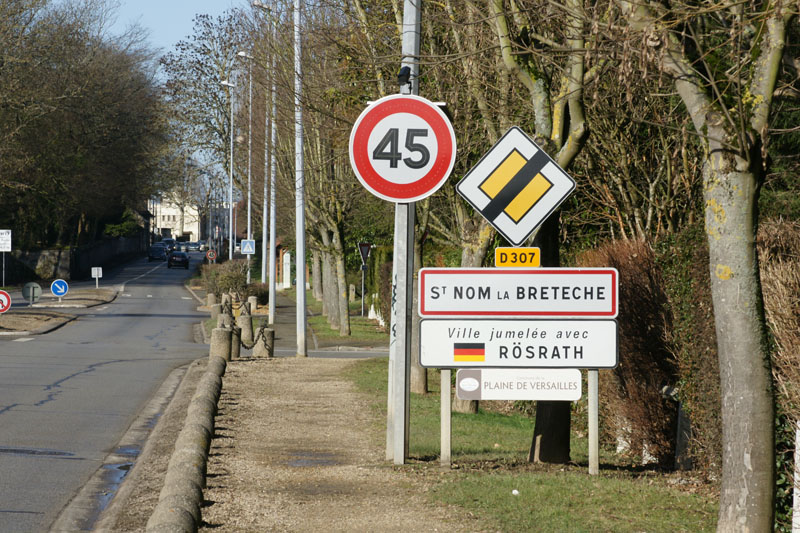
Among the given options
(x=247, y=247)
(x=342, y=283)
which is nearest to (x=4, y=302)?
(x=342, y=283)

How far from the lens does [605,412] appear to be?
10.8 metres

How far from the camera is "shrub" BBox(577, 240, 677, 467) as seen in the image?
9586 millimetres

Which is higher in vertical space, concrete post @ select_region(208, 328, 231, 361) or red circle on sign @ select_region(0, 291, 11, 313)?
red circle on sign @ select_region(0, 291, 11, 313)

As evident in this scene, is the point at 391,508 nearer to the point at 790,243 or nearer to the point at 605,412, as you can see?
the point at 790,243

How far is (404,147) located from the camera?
7.62 m

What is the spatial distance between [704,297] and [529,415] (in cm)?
659

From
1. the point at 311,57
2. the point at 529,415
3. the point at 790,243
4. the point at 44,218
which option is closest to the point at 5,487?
the point at 790,243

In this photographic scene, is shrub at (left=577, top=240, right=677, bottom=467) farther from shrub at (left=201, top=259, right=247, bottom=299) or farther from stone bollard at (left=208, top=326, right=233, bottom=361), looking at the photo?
shrub at (left=201, top=259, right=247, bottom=299)

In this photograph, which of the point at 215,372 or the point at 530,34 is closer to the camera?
the point at 530,34

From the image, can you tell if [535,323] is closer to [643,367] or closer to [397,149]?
[397,149]

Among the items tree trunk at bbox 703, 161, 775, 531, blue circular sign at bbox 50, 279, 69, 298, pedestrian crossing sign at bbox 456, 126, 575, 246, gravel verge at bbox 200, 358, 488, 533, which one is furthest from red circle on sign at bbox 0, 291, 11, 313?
tree trunk at bbox 703, 161, 775, 531

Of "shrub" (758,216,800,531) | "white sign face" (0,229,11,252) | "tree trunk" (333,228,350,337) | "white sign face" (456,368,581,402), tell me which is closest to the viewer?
"shrub" (758,216,800,531)

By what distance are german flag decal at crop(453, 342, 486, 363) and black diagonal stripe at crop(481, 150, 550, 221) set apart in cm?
96

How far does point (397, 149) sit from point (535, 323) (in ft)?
5.43
